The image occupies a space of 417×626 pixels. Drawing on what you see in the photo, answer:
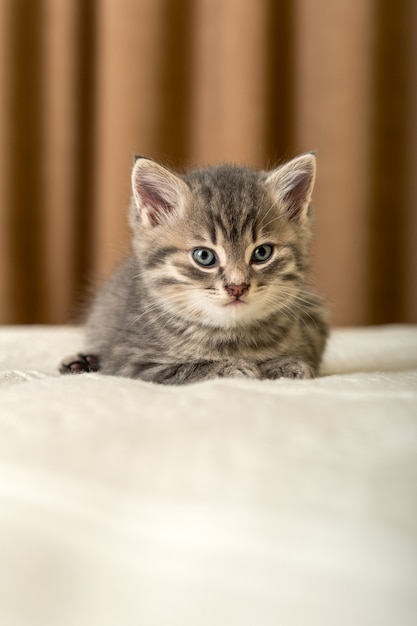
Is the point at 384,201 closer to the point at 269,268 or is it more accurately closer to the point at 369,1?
the point at 369,1

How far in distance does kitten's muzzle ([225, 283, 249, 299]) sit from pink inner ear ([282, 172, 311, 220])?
26 centimetres

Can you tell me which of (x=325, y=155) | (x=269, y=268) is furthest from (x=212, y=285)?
(x=325, y=155)

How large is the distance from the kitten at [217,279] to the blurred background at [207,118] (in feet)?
3.30

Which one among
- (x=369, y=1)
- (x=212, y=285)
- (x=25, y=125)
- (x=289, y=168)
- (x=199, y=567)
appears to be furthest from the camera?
(x=25, y=125)

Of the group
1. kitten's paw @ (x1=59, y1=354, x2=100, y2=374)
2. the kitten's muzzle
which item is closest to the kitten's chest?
the kitten's muzzle

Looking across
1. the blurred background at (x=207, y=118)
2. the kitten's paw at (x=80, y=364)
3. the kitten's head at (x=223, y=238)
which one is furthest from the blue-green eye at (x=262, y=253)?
the blurred background at (x=207, y=118)

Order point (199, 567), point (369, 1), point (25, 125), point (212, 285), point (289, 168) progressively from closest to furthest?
point (199, 567) < point (212, 285) < point (289, 168) < point (369, 1) < point (25, 125)

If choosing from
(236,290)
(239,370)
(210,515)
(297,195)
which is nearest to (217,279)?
(236,290)

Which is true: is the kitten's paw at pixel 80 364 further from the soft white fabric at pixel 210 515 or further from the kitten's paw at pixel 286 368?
the soft white fabric at pixel 210 515

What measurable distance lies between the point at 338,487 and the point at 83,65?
7.24ft

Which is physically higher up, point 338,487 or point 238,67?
point 238,67

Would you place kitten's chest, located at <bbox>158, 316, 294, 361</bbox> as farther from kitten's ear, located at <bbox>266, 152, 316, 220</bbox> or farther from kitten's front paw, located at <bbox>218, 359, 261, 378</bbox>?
kitten's ear, located at <bbox>266, 152, 316, 220</bbox>

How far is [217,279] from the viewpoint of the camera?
1.09 meters

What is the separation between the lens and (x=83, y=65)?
2.36 metres
